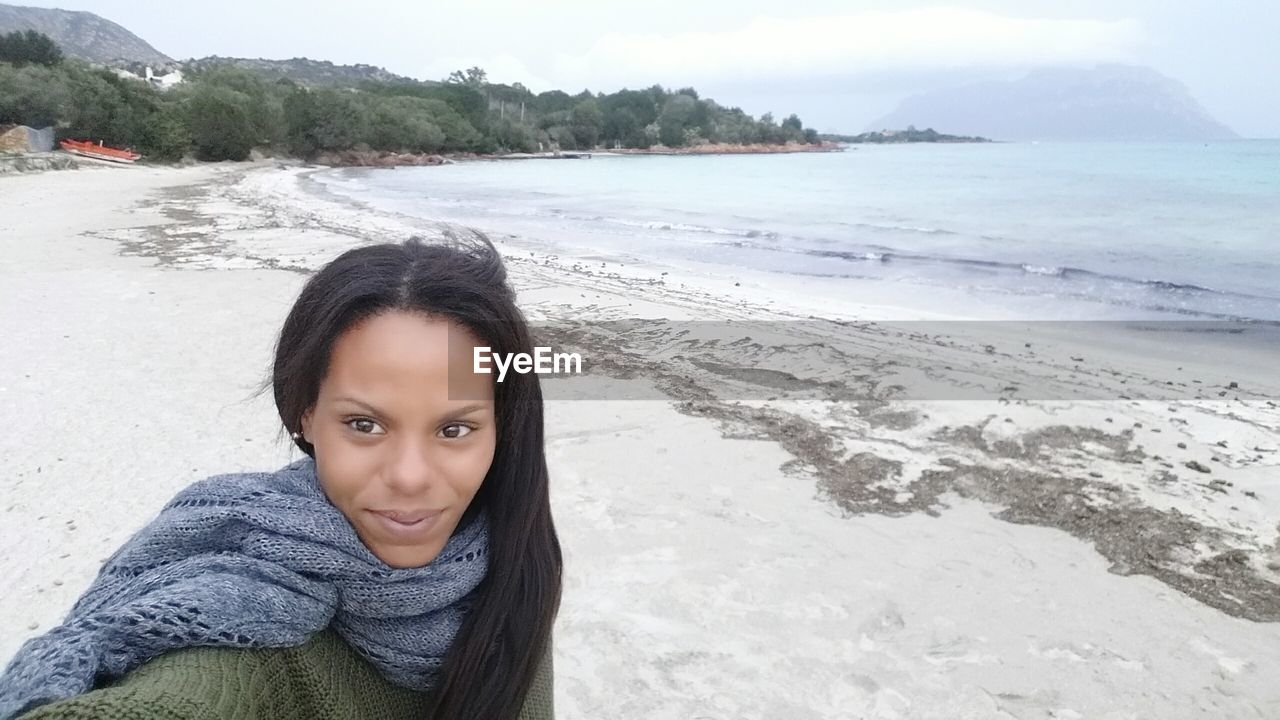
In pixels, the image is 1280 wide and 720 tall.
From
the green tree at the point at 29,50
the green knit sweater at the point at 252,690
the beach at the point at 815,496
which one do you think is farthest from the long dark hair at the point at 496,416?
the green tree at the point at 29,50

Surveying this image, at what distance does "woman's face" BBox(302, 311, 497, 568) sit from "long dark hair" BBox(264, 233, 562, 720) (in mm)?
34

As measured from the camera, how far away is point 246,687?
0.87m

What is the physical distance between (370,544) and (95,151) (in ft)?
152

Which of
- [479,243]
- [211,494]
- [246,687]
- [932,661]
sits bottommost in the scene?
[932,661]

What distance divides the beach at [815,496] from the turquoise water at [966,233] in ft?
16.0

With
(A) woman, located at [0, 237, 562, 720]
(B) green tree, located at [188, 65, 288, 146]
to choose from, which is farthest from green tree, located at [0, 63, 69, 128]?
(A) woman, located at [0, 237, 562, 720]

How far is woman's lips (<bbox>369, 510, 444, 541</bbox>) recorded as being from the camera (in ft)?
3.65

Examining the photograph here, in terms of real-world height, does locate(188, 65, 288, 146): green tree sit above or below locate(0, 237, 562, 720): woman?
above

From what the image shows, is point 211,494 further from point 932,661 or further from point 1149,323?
point 1149,323

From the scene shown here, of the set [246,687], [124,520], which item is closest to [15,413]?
[124,520]

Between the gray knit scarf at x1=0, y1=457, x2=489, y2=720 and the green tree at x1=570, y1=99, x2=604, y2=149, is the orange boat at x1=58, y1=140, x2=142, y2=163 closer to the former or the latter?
the gray knit scarf at x1=0, y1=457, x2=489, y2=720

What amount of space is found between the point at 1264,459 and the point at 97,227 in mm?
16712

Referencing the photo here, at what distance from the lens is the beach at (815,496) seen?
295cm

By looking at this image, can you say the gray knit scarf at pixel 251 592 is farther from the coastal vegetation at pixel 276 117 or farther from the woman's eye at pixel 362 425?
the coastal vegetation at pixel 276 117
